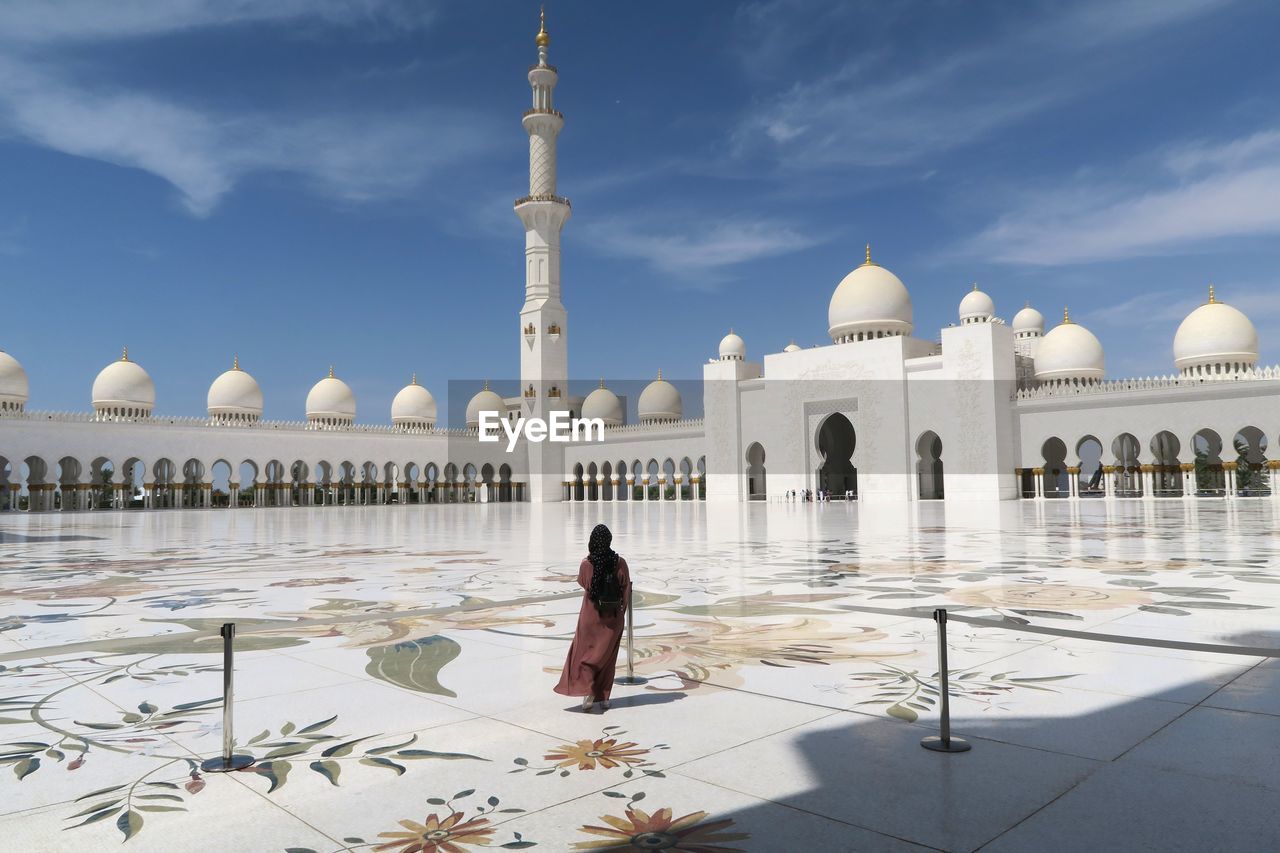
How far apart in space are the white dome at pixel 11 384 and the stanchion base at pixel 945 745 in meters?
30.7

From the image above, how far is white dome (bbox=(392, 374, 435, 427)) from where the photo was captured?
3369 cm

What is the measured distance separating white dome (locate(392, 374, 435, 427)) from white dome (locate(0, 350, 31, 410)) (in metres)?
11.8

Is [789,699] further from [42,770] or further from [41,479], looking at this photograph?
[41,479]

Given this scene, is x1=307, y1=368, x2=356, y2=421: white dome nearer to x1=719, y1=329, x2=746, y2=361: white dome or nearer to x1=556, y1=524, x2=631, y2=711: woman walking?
x1=719, y1=329, x2=746, y2=361: white dome

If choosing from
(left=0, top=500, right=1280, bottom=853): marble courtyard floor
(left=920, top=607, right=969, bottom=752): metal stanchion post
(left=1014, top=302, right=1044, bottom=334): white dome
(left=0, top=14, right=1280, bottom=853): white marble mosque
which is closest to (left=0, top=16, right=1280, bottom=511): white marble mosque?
(left=1014, top=302, right=1044, bottom=334): white dome

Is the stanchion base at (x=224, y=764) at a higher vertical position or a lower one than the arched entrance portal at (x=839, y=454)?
lower

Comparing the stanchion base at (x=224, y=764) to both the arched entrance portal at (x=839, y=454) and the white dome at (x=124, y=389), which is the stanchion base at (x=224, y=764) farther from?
the white dome at (x=124, y=389)

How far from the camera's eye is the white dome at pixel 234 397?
29.4 metres

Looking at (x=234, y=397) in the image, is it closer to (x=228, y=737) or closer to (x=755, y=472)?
(x=755, y=472)

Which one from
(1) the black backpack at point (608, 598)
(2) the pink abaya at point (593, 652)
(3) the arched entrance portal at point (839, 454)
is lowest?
(2) the pink abaya at point (593, 652)

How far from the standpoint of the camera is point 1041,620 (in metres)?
3.90

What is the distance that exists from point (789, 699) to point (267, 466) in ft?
96.9

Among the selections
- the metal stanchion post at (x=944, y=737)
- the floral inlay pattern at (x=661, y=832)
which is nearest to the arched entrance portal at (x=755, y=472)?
the metal stanchion post at (x=944, y=737)

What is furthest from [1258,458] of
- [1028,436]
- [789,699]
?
[789,699]
